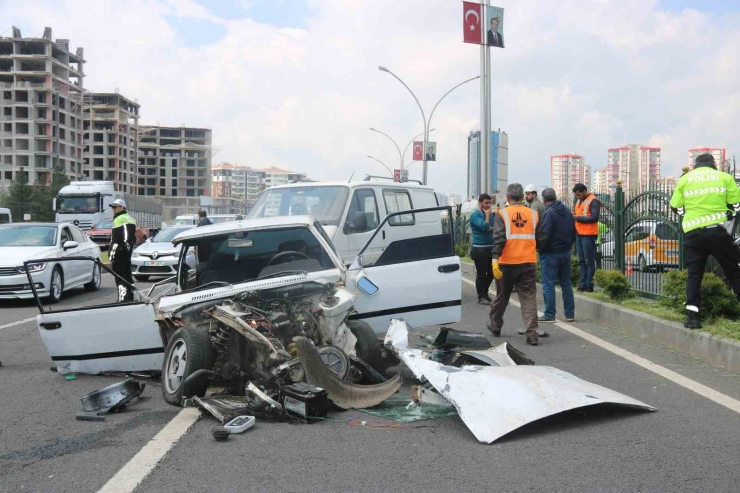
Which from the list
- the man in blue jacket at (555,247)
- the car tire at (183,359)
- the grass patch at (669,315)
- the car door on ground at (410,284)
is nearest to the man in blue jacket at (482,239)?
the grass patch at (669,315)

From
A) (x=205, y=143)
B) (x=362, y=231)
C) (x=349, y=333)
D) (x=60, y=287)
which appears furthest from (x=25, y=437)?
(x=205, y=143)

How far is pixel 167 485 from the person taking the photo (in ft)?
13.1

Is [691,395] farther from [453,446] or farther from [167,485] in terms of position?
[167,485]

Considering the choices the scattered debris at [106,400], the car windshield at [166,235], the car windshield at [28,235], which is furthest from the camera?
the car windshield at [166,235]

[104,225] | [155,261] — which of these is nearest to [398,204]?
[155,261]

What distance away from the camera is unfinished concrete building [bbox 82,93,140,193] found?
439 ft

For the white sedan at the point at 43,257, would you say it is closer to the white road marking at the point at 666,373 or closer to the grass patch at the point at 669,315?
the white road marking at the point at 666,373

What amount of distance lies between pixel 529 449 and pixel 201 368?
2.58 m

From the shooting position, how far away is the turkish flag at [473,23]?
21484 millimetres

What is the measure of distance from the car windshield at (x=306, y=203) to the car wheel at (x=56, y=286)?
4826 millimetres

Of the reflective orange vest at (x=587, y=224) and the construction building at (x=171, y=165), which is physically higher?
the construction building at (x=171, y=165)

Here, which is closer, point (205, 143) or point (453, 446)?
point (453, 446)

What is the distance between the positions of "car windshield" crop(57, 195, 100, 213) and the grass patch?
31949mm

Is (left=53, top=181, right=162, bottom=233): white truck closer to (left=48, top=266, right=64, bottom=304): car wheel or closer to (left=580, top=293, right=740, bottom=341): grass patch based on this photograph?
(left=48, top=266, right=64, bottom=304): car wheel
